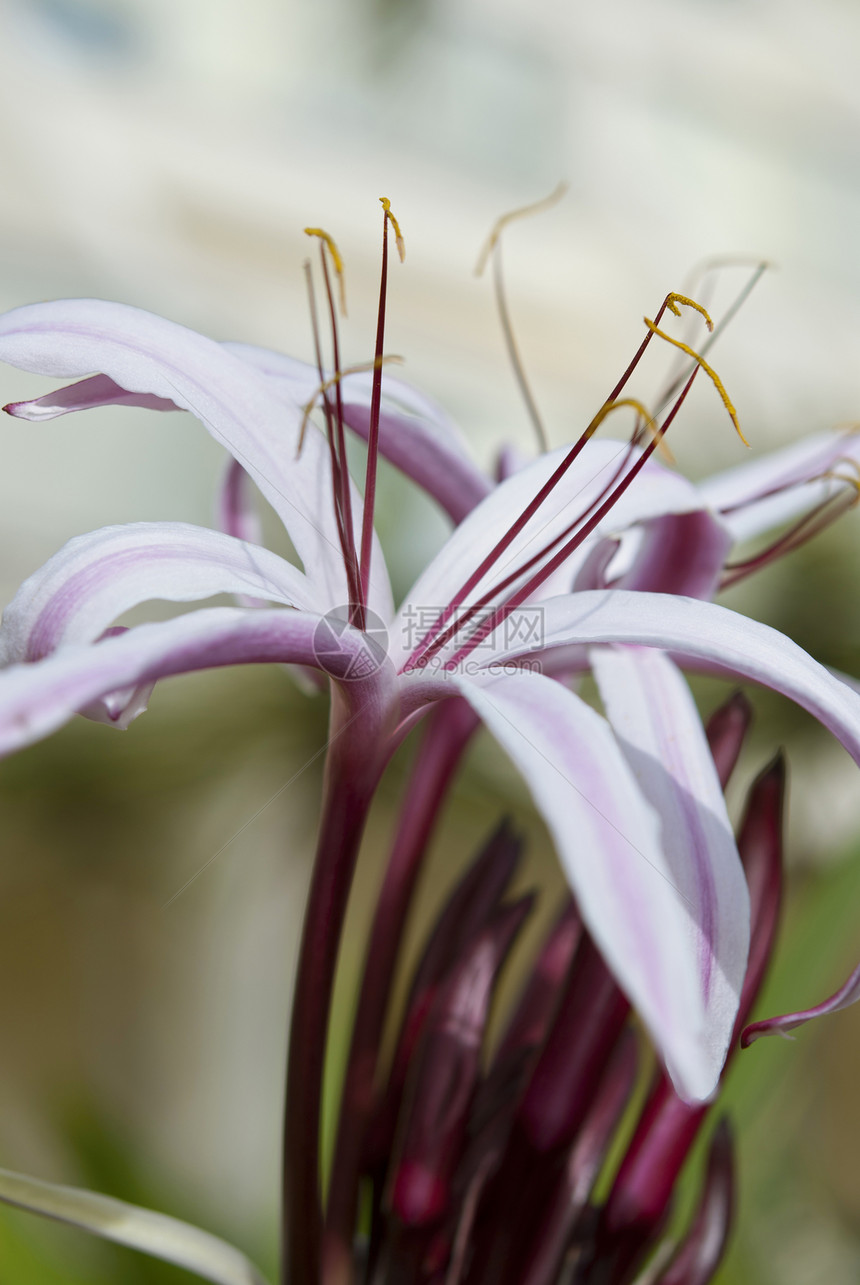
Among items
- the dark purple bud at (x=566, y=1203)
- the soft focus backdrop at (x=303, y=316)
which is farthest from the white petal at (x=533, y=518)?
the soft focus backdrop at (x=303, y=316)

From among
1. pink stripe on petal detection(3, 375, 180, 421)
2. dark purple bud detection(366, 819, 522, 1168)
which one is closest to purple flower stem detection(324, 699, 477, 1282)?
dark purple bud detection(366, 819, 522, 1168)

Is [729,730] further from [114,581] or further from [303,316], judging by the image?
[303,316]

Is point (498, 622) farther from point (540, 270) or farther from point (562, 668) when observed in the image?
point (540, 270)

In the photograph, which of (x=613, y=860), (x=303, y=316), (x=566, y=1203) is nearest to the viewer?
(x=613, y=860)

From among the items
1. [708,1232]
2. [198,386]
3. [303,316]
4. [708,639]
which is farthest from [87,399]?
[303,316]

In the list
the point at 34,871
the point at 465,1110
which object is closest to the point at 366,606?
the point at 465,1110

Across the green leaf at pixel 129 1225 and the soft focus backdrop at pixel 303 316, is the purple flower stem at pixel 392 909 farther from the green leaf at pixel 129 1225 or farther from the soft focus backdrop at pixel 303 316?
the soft focus backdrop at pixel 303 316
